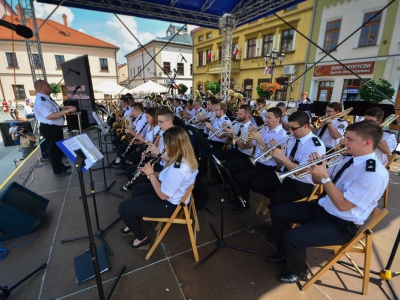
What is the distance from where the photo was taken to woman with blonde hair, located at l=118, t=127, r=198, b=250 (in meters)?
2.31

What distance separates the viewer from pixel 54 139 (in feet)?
16.1

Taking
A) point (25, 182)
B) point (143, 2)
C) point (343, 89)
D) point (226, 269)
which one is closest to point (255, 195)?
point (226, 269)

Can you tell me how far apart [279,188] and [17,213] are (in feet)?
12.6

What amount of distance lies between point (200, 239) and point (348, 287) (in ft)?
5.93

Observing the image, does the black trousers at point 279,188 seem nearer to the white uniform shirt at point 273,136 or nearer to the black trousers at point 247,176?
the black trousers at point 247,176

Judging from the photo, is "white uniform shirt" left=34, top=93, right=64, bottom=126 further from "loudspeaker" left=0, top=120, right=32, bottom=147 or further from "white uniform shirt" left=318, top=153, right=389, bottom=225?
"white uniform shirt" left=318, top=153, right=389, bottom=225

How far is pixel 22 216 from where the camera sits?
2.93 m

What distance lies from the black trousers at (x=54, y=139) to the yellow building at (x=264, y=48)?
14950mm

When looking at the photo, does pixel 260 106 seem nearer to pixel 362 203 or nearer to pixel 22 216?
pixel 362 203

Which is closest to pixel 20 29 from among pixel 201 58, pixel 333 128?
pixel 333 128

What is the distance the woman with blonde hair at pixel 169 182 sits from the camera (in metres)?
2.31

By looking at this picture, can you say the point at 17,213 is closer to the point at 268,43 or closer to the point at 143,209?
the point at 143,209

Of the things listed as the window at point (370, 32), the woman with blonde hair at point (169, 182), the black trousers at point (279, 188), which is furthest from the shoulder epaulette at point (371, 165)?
the window at point (370, 32)

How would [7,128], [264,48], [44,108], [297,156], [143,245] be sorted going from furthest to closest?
[264,48] < [7,128] < [44,108] < [297,156] < [143,245]
